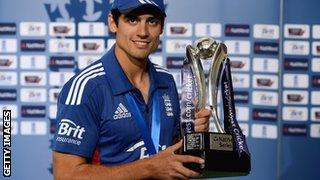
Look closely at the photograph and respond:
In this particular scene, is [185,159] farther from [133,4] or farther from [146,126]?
[133,4]

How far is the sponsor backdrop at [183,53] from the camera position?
8.63ft

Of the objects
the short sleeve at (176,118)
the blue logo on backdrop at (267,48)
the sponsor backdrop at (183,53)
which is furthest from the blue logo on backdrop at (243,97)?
the short sleeve at (176,118)

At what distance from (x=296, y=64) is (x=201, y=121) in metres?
1.23

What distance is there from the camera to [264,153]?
2.69 m

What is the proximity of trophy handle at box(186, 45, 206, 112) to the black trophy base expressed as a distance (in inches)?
7.5

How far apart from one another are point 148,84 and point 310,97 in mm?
1345

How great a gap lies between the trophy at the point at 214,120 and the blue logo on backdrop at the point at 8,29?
123 centimetres

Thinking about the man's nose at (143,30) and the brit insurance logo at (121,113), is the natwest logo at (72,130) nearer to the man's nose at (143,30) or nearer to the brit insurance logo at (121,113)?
the brit insurance logo at (121,113)

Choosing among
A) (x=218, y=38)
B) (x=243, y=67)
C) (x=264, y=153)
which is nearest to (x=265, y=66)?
(x=243, y=67)

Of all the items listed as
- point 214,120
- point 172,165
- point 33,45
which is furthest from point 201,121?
point 33,45

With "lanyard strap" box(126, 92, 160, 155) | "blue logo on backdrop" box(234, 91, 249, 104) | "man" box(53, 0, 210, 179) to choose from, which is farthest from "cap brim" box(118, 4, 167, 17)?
"blue logo on backdrop" box(234, 91, 249, 104)

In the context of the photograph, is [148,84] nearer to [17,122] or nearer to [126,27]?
[126,27]

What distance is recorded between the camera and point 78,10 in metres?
2.63

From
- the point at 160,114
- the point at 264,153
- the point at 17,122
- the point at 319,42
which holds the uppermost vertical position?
the point at 319,42
